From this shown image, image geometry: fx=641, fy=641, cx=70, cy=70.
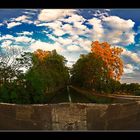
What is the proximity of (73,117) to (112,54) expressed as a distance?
38.8 inches

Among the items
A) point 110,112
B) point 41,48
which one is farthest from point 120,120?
point 41,48

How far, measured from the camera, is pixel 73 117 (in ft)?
28.0

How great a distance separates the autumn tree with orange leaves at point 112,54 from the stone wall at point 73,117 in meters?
0.41

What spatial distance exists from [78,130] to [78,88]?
560 millimetres

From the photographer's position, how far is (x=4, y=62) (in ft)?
28.1

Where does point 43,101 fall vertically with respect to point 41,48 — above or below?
below

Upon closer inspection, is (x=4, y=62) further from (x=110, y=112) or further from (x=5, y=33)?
(x=110, y=112)

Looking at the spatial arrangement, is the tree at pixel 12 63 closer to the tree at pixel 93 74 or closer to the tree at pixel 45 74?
the tree at pixel 45 74

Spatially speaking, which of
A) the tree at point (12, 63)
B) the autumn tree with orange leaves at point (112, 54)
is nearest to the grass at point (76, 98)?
the autumn tree with orange leaves at point (112, 54)

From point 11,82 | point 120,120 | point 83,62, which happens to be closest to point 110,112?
point 120,120

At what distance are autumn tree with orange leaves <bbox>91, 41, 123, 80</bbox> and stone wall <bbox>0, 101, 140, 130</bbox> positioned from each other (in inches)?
16.3
